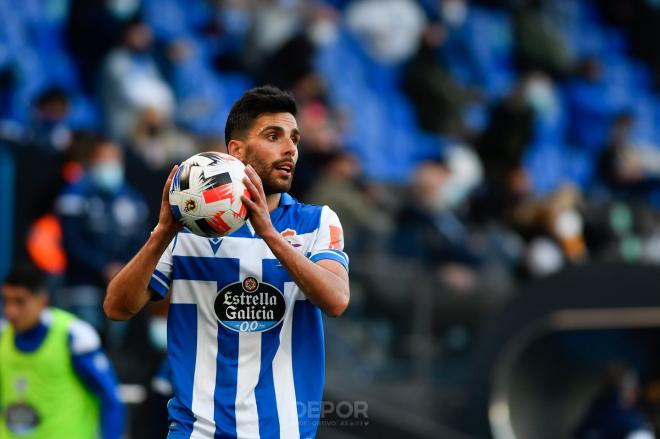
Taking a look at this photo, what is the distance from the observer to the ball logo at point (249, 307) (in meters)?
4.20

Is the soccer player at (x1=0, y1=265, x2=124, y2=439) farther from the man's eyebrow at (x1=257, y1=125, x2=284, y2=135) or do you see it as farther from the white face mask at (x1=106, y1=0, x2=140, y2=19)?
the white face mask at (x1=106, y1=0, x2=140, y2=19)

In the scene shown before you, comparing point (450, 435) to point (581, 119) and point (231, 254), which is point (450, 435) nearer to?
point (231, 254)

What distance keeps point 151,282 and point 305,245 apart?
1.88 feet

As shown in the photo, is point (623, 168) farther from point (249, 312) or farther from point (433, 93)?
point (249, 312)

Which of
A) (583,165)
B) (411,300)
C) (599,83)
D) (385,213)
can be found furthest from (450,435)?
(599,83)

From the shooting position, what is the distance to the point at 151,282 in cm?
420

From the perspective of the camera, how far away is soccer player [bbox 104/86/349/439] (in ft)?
13.6

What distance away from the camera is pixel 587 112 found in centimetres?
1717

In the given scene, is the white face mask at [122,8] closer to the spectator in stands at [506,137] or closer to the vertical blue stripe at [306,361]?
the spectator in stands at [506,137]

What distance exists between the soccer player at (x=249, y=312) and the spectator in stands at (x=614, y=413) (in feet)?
20.4

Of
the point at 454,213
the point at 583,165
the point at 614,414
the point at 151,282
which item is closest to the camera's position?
the point at 151,282

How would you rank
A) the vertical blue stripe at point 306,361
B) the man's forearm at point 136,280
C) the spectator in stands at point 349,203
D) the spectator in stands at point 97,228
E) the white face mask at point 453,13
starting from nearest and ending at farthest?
the man's forearm at point 136,280 < the vertical blue stripe at point 306,361 < the spectator in stands at point 97,228 < the spectator in stands at point 349,203 < the white face mask at point 453,13

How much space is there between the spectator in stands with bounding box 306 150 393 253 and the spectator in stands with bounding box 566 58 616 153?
694 cm

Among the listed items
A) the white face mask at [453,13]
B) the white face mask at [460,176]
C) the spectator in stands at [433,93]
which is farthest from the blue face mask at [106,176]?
the white face mask at [453,13]
